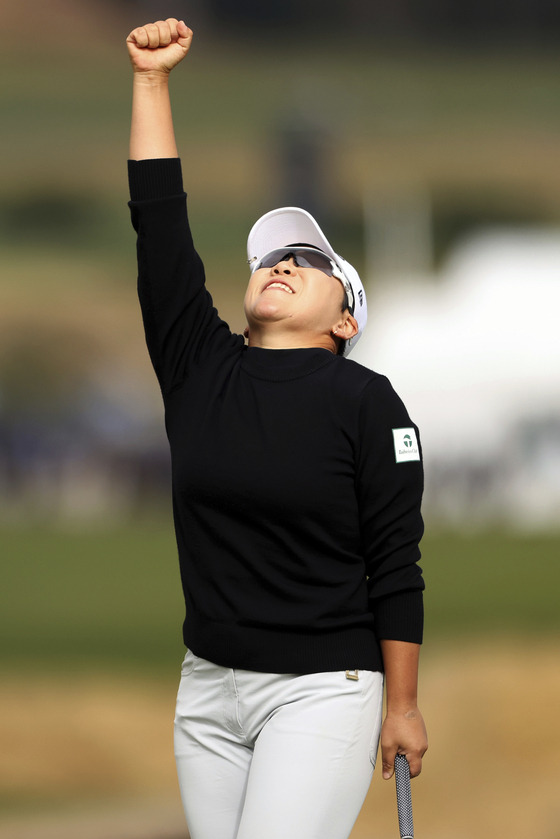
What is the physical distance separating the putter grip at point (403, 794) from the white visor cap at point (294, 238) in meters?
0.54

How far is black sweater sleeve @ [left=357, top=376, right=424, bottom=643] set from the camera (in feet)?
4.07

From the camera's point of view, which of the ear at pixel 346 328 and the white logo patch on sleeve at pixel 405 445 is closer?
the white logo patch on sleeve at pixel 405 445

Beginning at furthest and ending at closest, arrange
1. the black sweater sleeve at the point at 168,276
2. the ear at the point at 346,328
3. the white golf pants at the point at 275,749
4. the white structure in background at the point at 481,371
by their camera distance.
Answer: the white structure in background at the point at 481,371
the ear at the point at 346,328
the black sweater sleeve at the point at 168,276
the white golf pants at the point at 275,749

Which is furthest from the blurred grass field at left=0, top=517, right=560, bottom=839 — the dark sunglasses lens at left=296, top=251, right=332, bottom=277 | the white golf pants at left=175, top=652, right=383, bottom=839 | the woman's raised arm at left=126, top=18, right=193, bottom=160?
the woman's raised arm at left=126, top=18, right=193, bottom=160

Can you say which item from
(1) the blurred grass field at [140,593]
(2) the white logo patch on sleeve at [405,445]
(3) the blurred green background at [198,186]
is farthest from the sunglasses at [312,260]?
(3) the blurred green background at [198,186]

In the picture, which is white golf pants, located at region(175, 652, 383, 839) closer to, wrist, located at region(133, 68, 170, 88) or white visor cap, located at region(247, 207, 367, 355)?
white visor cap, located at region(247, 207, 367, 355)

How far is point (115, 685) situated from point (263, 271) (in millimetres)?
3546

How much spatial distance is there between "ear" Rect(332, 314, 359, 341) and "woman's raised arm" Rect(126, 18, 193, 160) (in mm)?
302

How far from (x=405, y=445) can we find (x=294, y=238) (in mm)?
377

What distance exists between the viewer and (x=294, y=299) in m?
1.34

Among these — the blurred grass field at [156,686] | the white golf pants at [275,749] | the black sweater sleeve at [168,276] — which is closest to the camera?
the white golf pants at [275,749]

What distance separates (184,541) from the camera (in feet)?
4.17

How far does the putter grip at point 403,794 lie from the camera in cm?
124

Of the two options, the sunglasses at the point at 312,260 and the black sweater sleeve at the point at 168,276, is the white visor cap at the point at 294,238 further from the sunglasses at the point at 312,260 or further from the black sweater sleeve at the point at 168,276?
the black sweater sleeve at the point at 168,276
